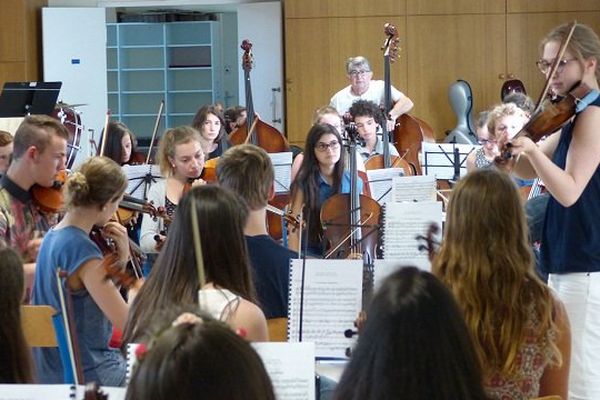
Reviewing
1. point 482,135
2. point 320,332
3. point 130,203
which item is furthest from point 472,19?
point 320,332

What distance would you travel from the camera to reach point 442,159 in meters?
6.39

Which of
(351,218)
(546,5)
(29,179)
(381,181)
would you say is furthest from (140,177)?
(546,5)

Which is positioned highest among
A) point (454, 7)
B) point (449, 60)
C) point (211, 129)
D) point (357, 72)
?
point (454, 7)

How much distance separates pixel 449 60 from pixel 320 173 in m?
5.58

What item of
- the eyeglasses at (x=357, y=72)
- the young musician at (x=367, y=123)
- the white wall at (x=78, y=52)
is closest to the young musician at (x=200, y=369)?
the young musician at (x=367, y=123)

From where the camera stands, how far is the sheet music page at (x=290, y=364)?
205cm

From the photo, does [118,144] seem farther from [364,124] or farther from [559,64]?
[559,64]

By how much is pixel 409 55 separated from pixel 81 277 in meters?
7.89

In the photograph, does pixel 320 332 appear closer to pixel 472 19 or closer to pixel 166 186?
pixel 166 186

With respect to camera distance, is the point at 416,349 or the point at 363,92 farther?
the point at 363,92

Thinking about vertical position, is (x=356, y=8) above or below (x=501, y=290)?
above

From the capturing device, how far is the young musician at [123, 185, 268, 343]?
2459mm

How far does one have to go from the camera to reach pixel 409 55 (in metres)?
10.6

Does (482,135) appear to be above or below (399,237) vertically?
above
